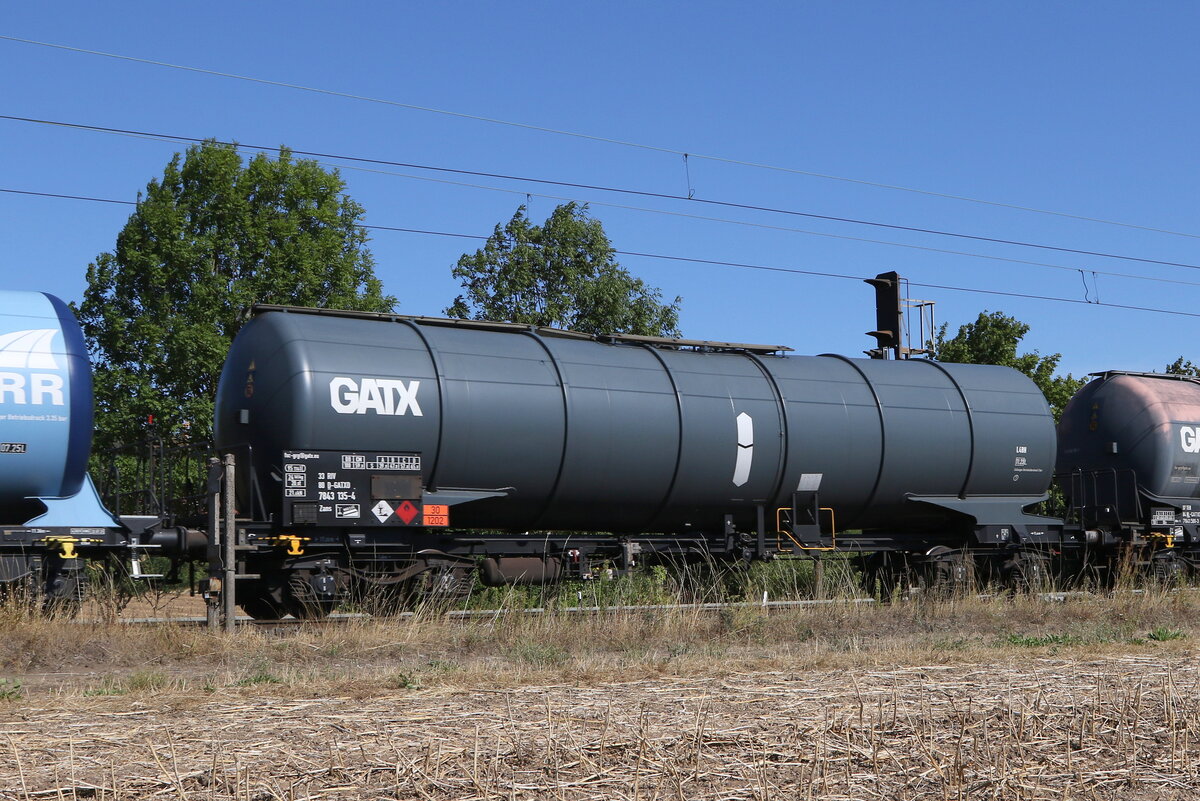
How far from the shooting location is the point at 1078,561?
21.6 m

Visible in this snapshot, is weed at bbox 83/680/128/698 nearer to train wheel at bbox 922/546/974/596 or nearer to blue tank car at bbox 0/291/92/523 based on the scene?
blue tank car at bbox 0/291/92/523

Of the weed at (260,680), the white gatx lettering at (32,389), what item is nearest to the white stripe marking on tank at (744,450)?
the white gatx lettering at (32,389)

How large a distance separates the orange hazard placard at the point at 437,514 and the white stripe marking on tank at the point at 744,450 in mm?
4285

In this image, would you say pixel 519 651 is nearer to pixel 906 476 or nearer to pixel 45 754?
pixel 45 754

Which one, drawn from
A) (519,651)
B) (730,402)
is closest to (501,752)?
(519,651)

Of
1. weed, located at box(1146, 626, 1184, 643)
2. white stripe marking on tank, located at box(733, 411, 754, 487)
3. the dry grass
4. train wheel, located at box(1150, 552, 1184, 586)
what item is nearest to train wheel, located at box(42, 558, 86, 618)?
the dry grass

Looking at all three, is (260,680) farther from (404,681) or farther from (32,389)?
→ (32,389)

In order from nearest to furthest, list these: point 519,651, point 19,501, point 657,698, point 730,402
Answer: point 657,698 → point 519,651 → point 19,501 → point 730,402

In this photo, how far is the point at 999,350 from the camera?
122 ft

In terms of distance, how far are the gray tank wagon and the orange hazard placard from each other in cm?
3

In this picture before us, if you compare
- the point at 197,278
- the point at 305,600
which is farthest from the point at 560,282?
the point at 305,600

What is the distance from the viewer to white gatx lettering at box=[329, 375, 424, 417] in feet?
46.0

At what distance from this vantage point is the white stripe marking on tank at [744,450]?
Result: 16.7m

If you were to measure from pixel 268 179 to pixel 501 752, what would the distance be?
25.9 metres
